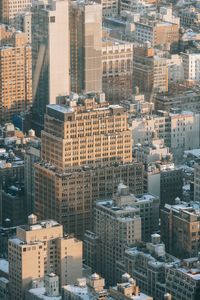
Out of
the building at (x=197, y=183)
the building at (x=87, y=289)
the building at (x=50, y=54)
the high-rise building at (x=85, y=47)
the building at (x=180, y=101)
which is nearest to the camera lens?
the building at (x=87, y=289)

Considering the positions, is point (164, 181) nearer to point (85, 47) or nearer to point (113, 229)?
point (113, 229)

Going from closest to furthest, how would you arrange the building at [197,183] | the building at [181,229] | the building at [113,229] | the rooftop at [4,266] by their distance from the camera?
the rooftop at [4,266], the building at [181,229], the building at [113,229], the building at [197,183]

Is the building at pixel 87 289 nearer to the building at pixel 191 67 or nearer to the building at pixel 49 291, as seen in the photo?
the building at pixel 49 291

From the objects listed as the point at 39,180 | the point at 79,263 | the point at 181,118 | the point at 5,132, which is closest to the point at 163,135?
the point at 181,118

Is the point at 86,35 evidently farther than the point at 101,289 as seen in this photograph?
Yes

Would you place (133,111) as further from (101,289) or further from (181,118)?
(101,289)

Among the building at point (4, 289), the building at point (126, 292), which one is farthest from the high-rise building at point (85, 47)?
the building at point (126, 292)
